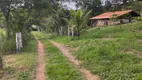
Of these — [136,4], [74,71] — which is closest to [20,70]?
[74,71]

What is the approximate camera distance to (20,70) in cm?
994

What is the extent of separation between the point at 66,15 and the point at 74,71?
25.6m

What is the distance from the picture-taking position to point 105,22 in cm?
3519

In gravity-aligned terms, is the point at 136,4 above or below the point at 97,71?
above

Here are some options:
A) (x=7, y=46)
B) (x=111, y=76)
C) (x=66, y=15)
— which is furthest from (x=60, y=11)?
(x=111, y=76)

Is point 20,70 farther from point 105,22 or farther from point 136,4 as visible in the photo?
point 105,22

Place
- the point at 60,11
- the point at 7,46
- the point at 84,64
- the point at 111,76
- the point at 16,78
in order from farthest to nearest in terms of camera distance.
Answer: the point at 60,11, the point at 7,46, the point at 84,64, the point at 16,78, the point at 111,76

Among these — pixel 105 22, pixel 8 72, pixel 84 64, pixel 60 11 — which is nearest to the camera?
pixel 8 72

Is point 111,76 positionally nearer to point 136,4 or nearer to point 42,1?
point 42,1

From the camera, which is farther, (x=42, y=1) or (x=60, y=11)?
(x=60, y=11)

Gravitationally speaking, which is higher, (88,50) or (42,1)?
(42,1)

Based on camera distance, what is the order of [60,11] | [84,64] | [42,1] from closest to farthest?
[84,64] → [42,1] → [60,11]

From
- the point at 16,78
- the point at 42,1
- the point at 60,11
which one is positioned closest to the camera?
the point at 16,78

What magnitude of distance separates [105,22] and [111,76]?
27.8 metres
